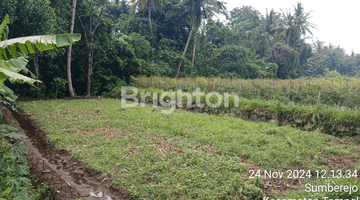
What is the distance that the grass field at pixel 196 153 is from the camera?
11.5 ft

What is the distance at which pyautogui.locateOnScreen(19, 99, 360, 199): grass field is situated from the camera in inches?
138

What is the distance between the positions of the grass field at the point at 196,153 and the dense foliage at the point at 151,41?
4.97 metres

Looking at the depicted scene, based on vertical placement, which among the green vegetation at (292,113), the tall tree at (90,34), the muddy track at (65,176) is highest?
the tall tree at (90,34)

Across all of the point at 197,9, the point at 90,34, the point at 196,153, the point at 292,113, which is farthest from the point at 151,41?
the point at 196,153

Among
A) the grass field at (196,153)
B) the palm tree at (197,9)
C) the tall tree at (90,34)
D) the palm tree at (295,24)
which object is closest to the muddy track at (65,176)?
the grass field at (196,153)

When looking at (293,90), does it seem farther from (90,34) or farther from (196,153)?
(90,34)

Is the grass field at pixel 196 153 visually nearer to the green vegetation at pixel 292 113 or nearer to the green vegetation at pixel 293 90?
the green vegetation at pixel 292 113

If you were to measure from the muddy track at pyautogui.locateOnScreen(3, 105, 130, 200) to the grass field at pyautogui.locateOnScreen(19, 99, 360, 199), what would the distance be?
0.17 meters

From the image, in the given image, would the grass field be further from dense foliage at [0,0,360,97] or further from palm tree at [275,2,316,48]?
palm tree at [275,2,316,48]

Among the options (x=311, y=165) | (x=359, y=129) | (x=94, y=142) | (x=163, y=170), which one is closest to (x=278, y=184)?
(x=311, y=165)

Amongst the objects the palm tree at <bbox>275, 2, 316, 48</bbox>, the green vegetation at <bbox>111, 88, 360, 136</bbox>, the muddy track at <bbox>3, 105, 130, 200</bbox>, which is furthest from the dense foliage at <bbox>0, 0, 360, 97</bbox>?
the green vegetation at <bbox>111, 88, 360, 136</bbox>

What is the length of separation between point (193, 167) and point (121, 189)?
4.51ft

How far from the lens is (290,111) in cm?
695

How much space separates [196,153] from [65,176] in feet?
8.54
